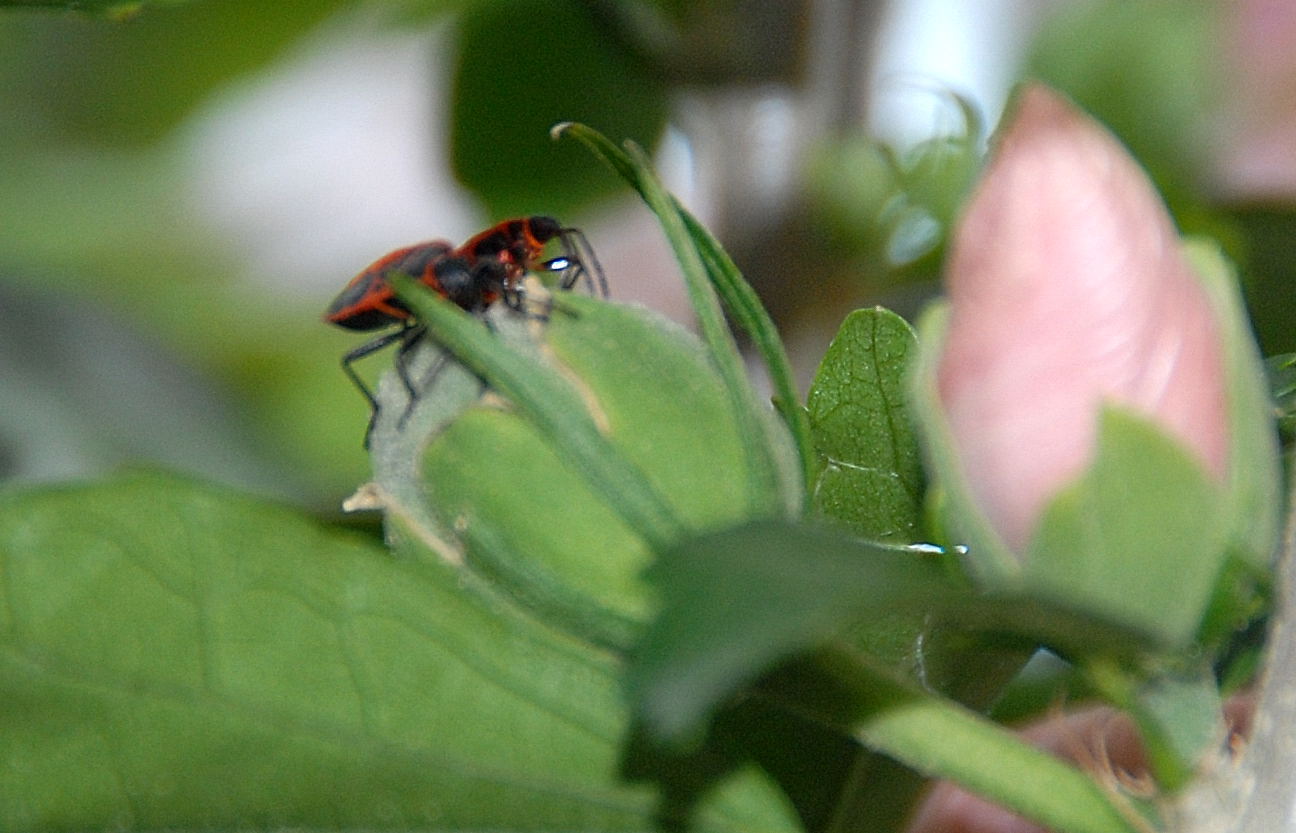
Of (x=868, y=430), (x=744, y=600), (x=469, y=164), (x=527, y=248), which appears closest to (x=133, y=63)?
(x=469, y=164)

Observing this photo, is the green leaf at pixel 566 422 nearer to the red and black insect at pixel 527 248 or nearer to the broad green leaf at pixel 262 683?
the broad green leaf at pixel 262 683

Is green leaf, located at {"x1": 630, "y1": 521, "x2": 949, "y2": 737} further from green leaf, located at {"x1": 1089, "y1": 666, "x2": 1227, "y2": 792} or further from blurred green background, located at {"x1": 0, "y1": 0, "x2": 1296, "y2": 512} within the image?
blurred green background, located at {"x1": 0, "y1": 0, "x2": 1296, "y2": 512}

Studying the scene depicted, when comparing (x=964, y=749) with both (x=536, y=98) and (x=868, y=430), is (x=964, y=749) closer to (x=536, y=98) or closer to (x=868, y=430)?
(x=868, y=430)

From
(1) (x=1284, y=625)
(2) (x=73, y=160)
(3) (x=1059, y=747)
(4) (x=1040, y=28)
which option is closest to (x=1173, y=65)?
(4) (x=1040, y=28)

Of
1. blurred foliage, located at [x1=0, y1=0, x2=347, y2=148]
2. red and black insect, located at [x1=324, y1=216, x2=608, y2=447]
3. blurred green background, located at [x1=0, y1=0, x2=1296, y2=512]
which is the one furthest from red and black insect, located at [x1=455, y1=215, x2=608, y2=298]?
blurred foliage, located at [x1=0, y1=0, x2=347, y2=148]

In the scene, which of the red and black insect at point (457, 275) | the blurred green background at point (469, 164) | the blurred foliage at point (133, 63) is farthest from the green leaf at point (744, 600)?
the blurred foliage at point (133, 63)

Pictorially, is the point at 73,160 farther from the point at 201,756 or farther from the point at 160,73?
the point at 201,756
